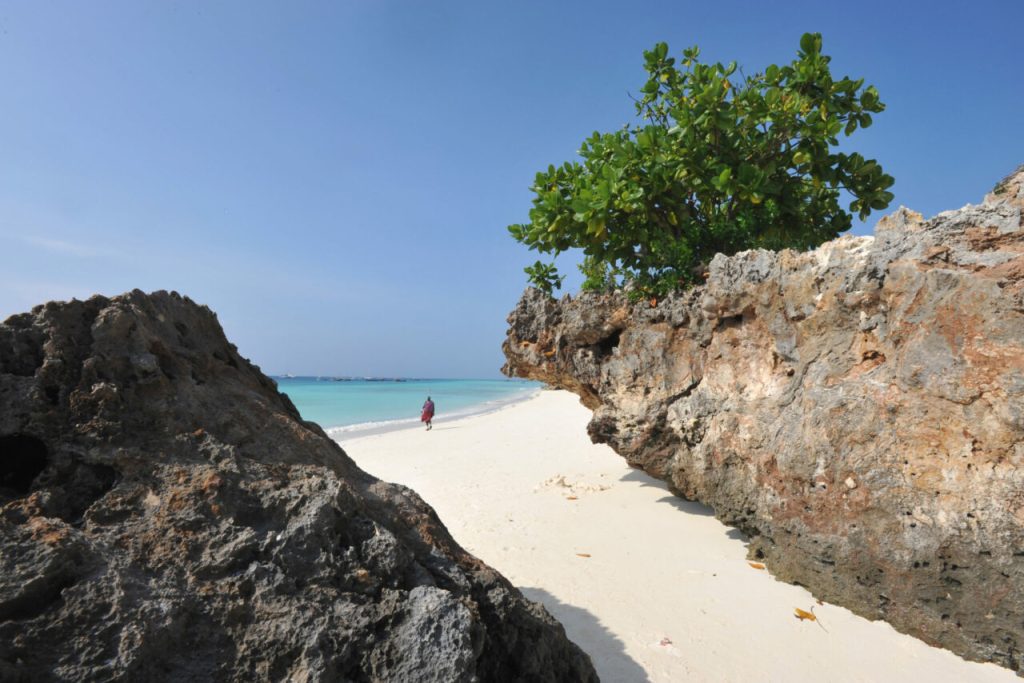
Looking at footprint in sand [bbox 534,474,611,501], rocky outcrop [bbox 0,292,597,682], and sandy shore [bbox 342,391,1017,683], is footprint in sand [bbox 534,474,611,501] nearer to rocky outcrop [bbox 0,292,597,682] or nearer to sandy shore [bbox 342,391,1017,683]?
sandy shore [bbox 342,391,1017,683]

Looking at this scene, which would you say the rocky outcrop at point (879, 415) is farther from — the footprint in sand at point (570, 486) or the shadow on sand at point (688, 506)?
the footprint in sand at point (570, 486)

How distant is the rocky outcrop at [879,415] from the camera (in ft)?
12.1

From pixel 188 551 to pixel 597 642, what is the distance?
117 inches

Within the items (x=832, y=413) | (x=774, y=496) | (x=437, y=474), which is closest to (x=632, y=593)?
(x=774, y=496)

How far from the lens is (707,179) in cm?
641

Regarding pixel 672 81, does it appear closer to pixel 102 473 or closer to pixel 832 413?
pixel 832 413

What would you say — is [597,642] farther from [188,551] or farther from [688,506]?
[688,506]

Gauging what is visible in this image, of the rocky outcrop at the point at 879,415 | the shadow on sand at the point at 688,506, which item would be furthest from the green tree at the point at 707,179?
the shadow on sand at the point at 688,506

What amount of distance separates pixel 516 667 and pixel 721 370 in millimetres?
4213

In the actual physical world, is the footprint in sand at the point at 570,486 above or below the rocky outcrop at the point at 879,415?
below

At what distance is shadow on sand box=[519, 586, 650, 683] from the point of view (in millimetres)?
3514

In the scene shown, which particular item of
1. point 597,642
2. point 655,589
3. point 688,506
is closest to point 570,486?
point 688,506

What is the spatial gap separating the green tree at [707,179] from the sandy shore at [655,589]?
3018mm

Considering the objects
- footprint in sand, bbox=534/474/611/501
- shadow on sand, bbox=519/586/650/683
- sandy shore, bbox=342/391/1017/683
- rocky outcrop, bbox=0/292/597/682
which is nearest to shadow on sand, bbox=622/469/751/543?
sandy shore, bbox=342/391/1017/683
